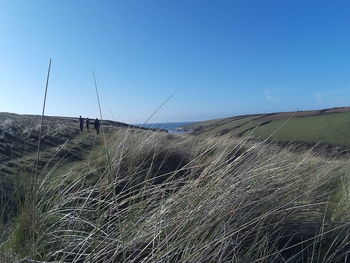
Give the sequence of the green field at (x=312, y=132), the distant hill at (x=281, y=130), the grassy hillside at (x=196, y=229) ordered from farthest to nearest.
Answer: the green field at (x=312, y=132) → the distant hill at (x=281, y=130) → the grassy hillside at (x=196, y=229)

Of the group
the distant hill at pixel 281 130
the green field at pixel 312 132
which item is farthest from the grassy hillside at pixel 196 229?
the green field at pixel 312 132

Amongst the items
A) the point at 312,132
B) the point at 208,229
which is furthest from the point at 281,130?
the point at 312,132

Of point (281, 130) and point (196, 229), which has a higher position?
point (281, 130)

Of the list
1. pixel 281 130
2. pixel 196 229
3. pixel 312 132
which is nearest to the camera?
pixel 196 229

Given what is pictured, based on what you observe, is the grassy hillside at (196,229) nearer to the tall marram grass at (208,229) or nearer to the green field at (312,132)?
the tall marram grass at (208,229)

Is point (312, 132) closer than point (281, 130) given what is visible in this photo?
No

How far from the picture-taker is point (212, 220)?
1.79 m

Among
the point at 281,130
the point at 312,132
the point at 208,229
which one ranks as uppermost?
the point at 281,130

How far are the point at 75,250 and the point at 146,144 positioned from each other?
2353mm

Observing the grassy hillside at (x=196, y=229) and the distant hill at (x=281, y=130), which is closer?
the grassy hillside at (x=196, y=229)

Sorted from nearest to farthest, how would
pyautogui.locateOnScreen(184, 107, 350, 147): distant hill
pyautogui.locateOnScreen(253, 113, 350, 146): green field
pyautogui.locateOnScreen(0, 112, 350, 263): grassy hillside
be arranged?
pyautogui.locateOnScreen(0, 112, 350, 263): grassy hillside, pyautogui.locateOnScreen(184, 107, 350, 147): distant hill, pyautogui.locateOnScreen(253, 113, 350, 146): green field

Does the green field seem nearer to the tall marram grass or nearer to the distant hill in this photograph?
the distant hill

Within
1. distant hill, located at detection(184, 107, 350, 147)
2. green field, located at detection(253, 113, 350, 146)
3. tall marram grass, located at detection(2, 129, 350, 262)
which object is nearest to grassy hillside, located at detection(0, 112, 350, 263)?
tall marram grass, located at detection(2, 129, 350, 262)

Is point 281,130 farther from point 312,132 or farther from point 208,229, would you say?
point 312,132
